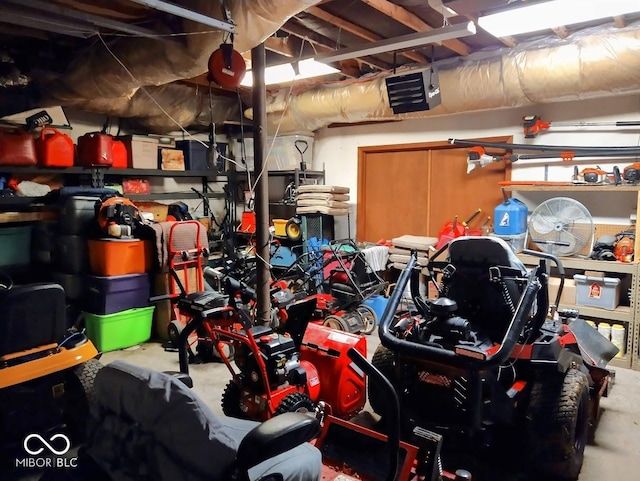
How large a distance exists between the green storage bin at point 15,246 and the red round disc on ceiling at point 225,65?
2947 mm

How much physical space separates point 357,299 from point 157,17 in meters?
3.04

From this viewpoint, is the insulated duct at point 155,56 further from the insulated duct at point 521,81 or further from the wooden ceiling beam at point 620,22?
the wooden ceiling beam at point 620,22

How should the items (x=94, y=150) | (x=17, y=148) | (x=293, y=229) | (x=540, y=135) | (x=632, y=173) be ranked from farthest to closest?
(x=293, y=229) < (x=94, y=150) < (x=540, y=135) < (x=17, y=148) < (x=632, y=173)

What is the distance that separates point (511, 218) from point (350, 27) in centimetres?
239

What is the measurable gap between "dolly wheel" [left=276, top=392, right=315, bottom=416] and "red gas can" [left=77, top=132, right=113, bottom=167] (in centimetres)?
385

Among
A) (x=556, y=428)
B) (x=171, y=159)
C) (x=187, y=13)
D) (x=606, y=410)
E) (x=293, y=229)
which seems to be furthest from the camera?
(x=293, y=229)

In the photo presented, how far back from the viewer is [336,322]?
4594 millimetres

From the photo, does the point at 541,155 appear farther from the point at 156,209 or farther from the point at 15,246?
the point at 15,246

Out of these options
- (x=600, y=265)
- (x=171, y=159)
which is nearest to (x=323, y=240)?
(x=171, y=159)

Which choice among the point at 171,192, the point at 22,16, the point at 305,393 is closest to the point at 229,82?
the point at 22,16

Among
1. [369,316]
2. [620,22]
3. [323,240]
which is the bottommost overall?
[369,316]

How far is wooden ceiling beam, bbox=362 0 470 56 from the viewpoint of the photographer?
360 cm

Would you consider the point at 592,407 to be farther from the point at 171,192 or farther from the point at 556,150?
the point at 171,192

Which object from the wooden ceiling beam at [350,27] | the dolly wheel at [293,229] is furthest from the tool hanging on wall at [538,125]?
the dolly wheel at [293,229]
